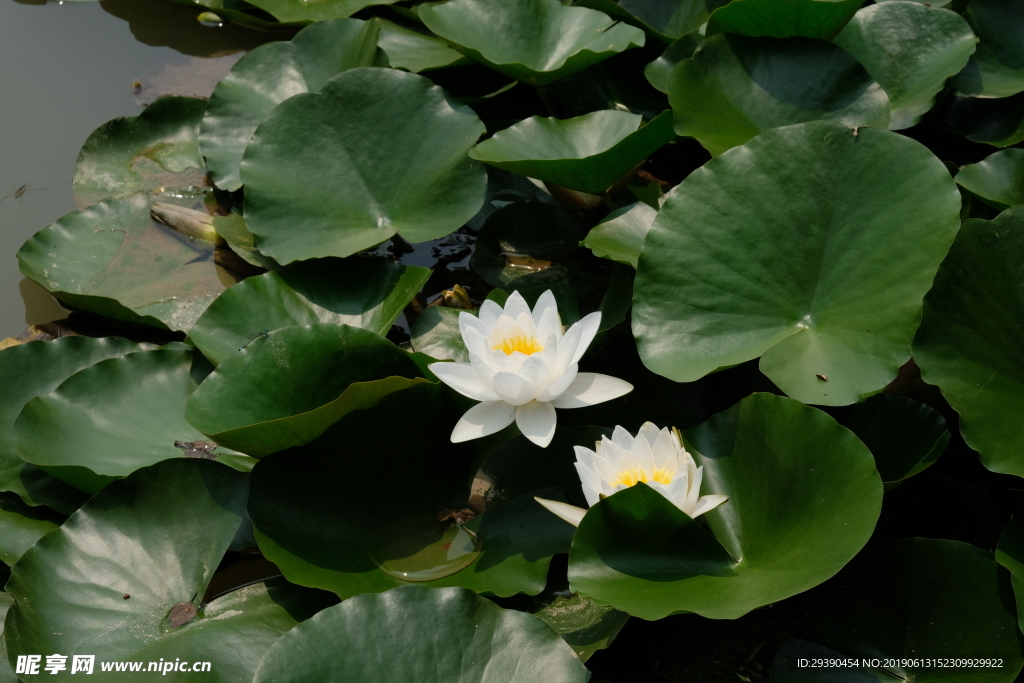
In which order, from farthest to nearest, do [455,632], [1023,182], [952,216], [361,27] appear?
[361,27] → [1023,182] → [952,216] → [455,632]

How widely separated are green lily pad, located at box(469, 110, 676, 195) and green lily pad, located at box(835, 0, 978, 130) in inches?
21.2

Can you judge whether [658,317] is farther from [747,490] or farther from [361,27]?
[361,27]

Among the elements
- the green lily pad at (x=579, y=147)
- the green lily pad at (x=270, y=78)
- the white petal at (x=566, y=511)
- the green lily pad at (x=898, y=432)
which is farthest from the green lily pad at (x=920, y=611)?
the green lily pad at (x=270, y=78)

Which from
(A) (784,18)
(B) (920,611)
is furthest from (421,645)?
(A) (784,18)

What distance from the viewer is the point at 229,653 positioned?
46.4 inches

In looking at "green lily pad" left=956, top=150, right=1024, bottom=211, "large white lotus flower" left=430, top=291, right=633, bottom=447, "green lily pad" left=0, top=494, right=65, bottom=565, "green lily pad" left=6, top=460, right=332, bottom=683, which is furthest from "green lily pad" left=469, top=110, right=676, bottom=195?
"green lily pad" left=0, top=494, right=65, bottom=565

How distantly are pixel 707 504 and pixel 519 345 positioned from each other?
42cm

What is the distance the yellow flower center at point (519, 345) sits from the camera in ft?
4.26

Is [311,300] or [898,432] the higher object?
[311,300]

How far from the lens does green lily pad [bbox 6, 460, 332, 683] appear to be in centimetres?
119

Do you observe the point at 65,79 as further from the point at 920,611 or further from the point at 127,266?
the point at 920,611

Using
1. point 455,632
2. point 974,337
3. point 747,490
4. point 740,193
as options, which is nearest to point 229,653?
point 455,632

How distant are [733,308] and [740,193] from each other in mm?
220

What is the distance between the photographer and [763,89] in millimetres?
1722
